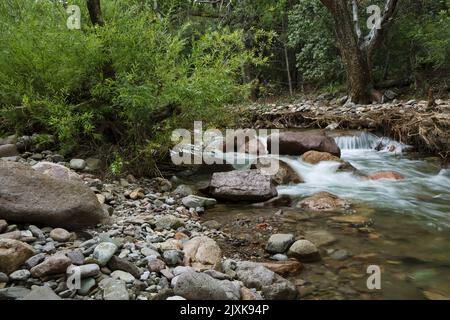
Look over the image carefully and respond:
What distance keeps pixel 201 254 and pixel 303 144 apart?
4.83 meters

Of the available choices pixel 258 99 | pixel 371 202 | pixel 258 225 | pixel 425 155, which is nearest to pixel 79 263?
pixel 258 225

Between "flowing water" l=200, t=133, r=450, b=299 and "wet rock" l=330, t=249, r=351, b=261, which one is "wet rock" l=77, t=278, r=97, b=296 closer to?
"flowing water" l=200, t=133, r=450, b=299

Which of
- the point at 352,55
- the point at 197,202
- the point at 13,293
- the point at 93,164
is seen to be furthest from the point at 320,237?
the point at 352,55

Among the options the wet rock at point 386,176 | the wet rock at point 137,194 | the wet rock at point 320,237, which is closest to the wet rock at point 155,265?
the wet rock at point 320,237

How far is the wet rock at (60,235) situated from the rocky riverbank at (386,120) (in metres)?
4.43

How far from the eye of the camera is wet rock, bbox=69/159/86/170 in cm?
507

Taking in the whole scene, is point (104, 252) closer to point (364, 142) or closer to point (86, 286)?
point (86, 286)

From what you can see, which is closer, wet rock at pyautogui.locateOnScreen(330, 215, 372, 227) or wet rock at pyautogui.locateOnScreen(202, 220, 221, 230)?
wet rock at pyautogui.locateOnScreen(202, 220, 221, 230)

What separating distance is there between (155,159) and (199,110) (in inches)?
39.0

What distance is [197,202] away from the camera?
4949mm

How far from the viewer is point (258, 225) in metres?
4.43

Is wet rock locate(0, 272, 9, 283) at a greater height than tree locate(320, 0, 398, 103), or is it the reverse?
tree locate(320, 0, 398, 103)

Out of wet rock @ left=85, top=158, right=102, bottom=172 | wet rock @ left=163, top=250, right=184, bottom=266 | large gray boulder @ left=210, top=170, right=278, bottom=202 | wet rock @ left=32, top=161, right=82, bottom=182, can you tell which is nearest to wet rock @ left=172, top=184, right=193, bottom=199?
large gray boulder @ left=210, top=170, right=278, bottom=202

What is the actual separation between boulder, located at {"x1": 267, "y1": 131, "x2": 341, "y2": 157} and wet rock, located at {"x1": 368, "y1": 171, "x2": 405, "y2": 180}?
126cm
